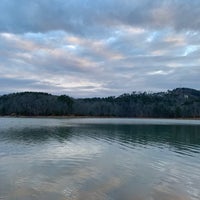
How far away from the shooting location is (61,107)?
612 ft

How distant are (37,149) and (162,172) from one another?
14487 millimetres

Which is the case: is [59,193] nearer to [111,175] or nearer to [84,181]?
[84,181]

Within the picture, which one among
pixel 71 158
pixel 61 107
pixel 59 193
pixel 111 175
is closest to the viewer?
pixel 59 193

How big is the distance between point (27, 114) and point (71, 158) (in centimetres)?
16556

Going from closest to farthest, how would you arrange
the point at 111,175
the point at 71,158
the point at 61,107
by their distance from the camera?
1. the point at 111,175
2. the point at 71,158
3. the point at 61,107

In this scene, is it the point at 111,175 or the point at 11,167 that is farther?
the point at 11,167

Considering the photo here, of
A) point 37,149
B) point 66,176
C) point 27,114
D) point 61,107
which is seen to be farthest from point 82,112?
point 66,176

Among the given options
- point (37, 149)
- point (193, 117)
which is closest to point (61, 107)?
point (193, 117)

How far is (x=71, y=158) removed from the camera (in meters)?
26.7

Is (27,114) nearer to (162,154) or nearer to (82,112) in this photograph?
(82,112)

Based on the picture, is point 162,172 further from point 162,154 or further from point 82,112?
point 82,112

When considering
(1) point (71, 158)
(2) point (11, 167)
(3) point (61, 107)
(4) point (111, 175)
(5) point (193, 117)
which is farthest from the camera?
(5) point (193, 117)

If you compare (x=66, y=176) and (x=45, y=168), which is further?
(x=45, y=168)

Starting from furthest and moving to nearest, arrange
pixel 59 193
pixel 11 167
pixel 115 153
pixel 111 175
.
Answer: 1. pixel 115 153
2. pixel 11 167
3. pixel 111 175
4. pixel 59 193
